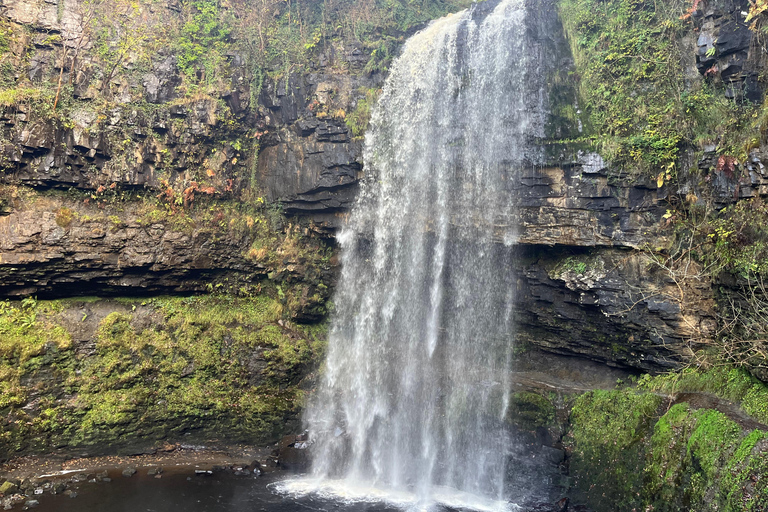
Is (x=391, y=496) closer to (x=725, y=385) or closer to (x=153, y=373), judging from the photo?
(x=153, y=373)

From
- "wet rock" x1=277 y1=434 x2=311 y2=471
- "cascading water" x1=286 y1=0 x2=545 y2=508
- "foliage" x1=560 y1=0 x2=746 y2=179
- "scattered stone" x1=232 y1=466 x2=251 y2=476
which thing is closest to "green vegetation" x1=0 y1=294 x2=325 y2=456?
"wet rock" x1=277 y1=434 x2=311 y2=471

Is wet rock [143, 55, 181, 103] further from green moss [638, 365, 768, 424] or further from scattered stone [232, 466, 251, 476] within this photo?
green moss [638, 365, 768, 424]

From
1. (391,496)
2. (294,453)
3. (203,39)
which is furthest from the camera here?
(203,39)

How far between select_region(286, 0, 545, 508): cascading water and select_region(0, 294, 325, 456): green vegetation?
1550mm

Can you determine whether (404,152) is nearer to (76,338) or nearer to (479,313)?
(479,313)

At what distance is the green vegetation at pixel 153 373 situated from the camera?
511 inches

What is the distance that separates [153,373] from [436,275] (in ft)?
30.5

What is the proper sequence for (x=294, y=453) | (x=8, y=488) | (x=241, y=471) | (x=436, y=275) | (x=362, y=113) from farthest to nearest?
1. (x=362, y=113)
2. (x=436, y=275)
3. (x=294, y=453)
4. (x=241, y=471)
5. (x=8, y=488)

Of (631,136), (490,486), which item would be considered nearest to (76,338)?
(490,486)

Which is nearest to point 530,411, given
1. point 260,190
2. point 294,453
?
point 294,453

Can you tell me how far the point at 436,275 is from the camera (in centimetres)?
1521

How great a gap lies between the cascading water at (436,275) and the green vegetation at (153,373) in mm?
1550

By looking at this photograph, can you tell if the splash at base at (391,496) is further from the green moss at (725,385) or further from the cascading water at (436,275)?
the green moss at (725,385)

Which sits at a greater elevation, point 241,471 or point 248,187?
point 248,187
